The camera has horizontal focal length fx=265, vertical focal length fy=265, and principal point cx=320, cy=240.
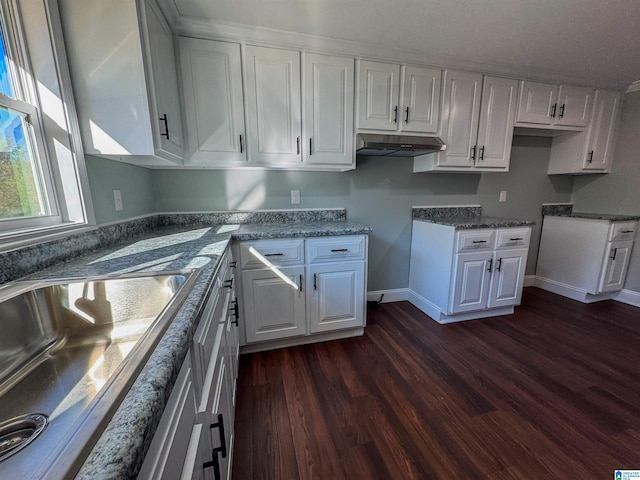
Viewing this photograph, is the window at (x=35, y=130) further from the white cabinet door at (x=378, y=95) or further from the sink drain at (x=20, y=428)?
the white cabinet door at (x=378, y=95)

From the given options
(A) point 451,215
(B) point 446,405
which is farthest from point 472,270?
(B) point 446,405

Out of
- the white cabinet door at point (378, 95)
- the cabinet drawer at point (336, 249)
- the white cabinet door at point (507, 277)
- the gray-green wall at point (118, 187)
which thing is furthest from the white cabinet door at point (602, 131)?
the gray-green wall at point (118, 187)

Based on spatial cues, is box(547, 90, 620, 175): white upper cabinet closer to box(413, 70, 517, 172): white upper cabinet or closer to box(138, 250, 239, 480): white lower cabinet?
box(413, 70, 517, 172): white upper cabinet

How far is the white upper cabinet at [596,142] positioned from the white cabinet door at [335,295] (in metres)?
2.66

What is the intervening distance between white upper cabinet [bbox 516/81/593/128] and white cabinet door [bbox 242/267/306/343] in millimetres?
2463

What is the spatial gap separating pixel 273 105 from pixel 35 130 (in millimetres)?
1239

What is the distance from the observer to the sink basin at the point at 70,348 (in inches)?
16.0

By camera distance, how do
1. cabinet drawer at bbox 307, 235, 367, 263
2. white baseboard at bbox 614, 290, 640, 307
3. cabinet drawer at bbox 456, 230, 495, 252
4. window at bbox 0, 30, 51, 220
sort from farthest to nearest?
white baseboard at bbox 614, 290, 640, 307 → cabinet drawer at bbox 456, 230, 495, 252 → cabinet drawer at bbox 307, 235, 367, 263 → window at bbox 0, 30, 51, 220

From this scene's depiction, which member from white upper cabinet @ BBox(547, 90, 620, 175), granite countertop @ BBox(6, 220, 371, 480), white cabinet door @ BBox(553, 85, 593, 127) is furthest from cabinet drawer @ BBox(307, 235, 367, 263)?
white upper cabinet @ BBox(547, 90, 620, 175)

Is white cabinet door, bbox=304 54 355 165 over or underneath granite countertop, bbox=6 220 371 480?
over

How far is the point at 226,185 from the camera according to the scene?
2146 millimetres

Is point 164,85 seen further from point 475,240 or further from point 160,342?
point 475,240

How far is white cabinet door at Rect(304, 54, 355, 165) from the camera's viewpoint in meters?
1.89

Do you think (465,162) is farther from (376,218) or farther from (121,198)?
(121,198)
